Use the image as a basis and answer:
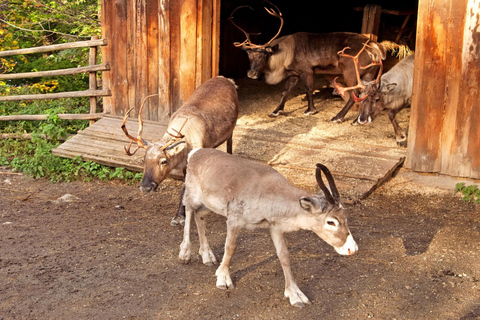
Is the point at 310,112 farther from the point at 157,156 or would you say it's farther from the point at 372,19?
the point at 157,156

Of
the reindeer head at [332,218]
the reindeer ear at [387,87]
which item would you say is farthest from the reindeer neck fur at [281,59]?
the reindeer head at [332,218]

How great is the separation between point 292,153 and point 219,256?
3087 millimetres

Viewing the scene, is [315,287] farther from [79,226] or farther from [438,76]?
[438,76]

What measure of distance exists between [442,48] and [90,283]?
4937 mm

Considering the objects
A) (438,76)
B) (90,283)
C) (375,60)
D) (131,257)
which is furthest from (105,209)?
(375,60)

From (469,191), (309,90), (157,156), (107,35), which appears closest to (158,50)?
(107,35)

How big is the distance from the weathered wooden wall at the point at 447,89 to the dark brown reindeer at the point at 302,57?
3.07 meters

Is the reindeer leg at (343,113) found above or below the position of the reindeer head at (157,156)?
below

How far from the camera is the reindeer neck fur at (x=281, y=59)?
35.3 ft

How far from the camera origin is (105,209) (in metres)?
6.87

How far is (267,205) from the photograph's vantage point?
4441 millimetres

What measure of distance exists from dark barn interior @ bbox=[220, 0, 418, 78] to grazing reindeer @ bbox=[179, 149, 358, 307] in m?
8.35

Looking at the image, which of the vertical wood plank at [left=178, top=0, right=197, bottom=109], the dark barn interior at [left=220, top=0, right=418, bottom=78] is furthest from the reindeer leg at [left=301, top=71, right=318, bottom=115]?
the vertical wood plank at [left=178, top=0, right=197, bottom=109]

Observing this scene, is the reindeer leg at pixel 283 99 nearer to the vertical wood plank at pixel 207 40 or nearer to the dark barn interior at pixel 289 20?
the vertical wood plank at pixel 207 40
